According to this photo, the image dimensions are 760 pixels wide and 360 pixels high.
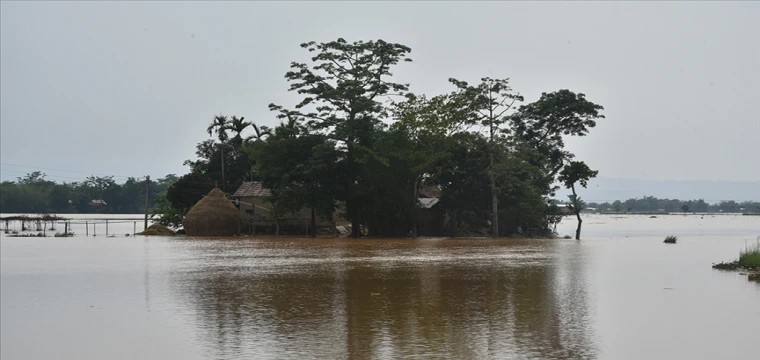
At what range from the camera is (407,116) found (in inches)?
1756

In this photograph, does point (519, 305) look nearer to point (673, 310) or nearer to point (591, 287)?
point (673, 310)

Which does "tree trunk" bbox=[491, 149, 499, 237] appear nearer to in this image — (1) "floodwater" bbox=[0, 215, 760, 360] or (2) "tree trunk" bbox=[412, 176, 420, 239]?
(2) "tree trunk" bbox=[412, 176, 420, 239]

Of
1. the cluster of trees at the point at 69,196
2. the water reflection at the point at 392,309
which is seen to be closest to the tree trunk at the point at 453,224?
the water reflection at the point at 392,309

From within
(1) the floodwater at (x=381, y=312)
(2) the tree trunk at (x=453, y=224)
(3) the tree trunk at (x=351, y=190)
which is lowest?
(1) the floodwater at (x=381, y=312)

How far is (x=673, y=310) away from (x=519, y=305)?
2.62 m

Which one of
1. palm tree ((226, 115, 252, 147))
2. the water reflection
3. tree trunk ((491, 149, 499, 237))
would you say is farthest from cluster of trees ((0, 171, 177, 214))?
the water reflection

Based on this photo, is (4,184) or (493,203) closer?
(493,203)

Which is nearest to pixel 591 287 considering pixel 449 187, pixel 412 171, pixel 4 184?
pixel 412 171

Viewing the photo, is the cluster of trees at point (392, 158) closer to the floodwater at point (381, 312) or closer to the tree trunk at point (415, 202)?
the tree trunk at point (415, 202)

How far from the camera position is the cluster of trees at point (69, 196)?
119 m

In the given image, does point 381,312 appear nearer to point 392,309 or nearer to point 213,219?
point 392,309

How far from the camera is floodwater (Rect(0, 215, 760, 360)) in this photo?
920 centimetres

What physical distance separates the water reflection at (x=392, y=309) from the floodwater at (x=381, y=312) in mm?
31

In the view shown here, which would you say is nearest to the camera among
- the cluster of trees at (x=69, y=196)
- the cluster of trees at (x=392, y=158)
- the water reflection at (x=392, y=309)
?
the water reflection at (x=392, y=309)
